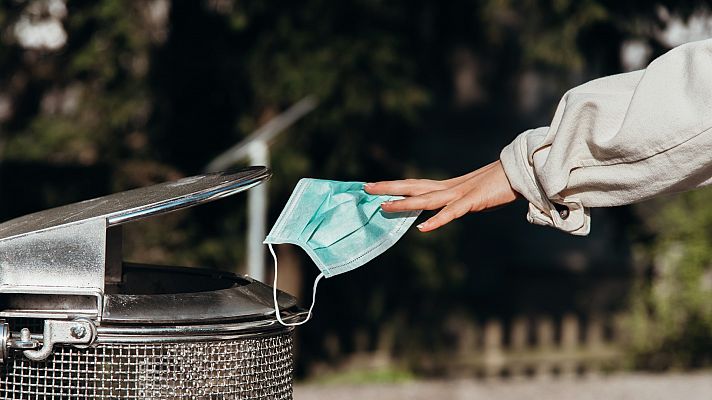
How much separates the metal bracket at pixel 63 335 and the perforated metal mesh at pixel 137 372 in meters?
0.03

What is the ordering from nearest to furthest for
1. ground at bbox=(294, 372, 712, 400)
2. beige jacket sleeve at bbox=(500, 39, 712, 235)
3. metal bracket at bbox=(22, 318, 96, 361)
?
metal bracket at bbox=(22, 318, 96, 361) → beige jacket sleeve at bbox=(500, 39, 712, 235) → ground at bbox=(294, 372, 712, 400)

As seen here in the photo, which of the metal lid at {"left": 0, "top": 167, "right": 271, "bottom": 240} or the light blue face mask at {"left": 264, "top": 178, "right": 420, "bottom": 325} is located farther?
the light blue face mask at {"left": 264, "top": 178, "right": 420, "bottom": 325}

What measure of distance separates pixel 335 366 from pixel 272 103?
2529mm

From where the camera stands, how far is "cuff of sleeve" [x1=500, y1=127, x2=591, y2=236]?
2.00 meters

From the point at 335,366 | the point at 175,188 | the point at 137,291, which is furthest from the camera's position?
the point at 335,366

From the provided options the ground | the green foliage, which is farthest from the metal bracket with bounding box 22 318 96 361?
the green foliage

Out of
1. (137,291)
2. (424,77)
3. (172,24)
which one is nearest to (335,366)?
(424,77)

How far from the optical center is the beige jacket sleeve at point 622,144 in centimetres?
187

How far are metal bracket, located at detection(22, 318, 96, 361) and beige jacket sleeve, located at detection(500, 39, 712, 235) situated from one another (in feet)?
2.77

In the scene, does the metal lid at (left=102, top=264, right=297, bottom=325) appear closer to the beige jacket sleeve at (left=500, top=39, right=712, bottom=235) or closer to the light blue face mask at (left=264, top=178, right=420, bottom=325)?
the light blue face mask at (left=264, top=178, right=420, bottom=325)

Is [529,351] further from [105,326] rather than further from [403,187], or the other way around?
[105,326]

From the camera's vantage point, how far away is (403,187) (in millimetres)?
2035

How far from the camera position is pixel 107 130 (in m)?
7.02

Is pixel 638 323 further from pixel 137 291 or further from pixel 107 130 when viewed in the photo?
pixel 137 291
